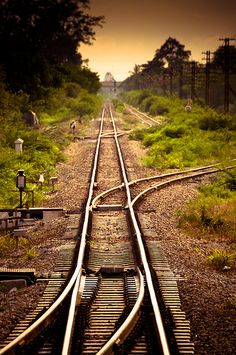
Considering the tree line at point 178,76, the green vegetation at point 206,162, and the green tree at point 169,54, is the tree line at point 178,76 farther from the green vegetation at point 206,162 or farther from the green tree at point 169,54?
the green vegetation at point 206,162

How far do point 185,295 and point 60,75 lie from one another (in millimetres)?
26578

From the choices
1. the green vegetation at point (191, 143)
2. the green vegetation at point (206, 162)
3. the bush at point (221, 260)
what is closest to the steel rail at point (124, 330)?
the bush at point (221, 260)

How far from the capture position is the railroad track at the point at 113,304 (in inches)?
212

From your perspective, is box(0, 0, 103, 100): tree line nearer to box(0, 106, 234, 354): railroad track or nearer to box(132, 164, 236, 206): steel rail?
box(132, 164, 236, 206): steel rail

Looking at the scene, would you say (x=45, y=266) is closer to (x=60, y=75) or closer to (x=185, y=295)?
(x=185, y=295)

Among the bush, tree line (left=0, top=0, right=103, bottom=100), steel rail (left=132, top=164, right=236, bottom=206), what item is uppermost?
tree line (left=0, top=0, right=103, bottom=100)

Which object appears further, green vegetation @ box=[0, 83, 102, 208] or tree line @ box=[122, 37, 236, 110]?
tree line @ box=[122, 37, 236, 110]

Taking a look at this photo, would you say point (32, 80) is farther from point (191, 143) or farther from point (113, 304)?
point (113, 304)

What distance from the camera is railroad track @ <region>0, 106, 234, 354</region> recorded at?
5.38m

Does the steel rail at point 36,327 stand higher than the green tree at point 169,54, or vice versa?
the green tree at point 169,54

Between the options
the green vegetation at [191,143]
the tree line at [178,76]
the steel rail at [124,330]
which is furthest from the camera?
the tree line at [178,76]

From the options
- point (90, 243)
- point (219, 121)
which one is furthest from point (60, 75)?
point (90, 243)

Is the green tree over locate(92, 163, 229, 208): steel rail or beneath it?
over

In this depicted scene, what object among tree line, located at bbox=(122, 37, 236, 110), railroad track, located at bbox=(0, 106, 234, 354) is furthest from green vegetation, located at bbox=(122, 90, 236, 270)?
tree line, located at bbox=(122, 37, 236, 110)
